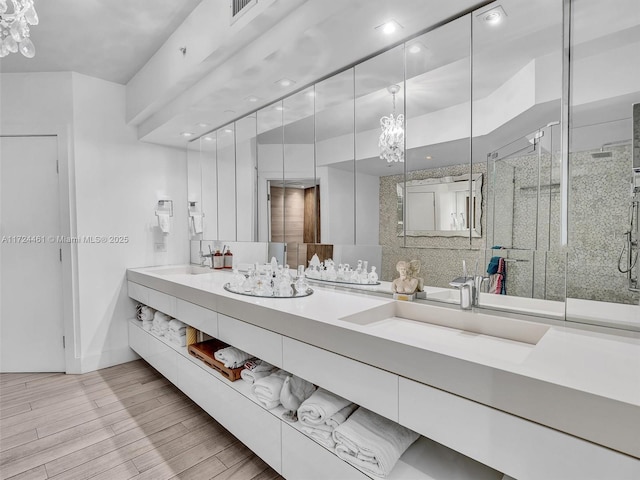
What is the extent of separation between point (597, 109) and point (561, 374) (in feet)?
3.08

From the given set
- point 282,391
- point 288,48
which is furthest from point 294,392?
point 288,48

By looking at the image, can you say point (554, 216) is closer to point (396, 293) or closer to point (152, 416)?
point (396, 293)

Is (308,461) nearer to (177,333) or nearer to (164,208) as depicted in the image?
(177,333)

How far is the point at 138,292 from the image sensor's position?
314 centimetres

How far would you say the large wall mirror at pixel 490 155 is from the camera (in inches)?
47.1

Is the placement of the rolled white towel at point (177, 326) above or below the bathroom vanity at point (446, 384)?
below

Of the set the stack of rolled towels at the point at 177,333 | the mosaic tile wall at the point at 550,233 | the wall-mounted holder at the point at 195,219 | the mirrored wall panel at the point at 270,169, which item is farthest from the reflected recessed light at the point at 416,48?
the wall-mounted holder at the point at 195,219

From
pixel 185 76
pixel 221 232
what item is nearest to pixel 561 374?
pixel 185 76

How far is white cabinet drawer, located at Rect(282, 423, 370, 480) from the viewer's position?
1282 millimetres

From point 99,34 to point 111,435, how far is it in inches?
105

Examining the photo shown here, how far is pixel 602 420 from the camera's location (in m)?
0.76

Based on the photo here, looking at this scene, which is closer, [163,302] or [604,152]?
[604,152]

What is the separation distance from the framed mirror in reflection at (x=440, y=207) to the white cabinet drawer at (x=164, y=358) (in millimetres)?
1870

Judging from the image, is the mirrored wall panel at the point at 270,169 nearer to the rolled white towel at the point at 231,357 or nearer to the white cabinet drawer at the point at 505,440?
the rolled white towel at the point at 231,357
